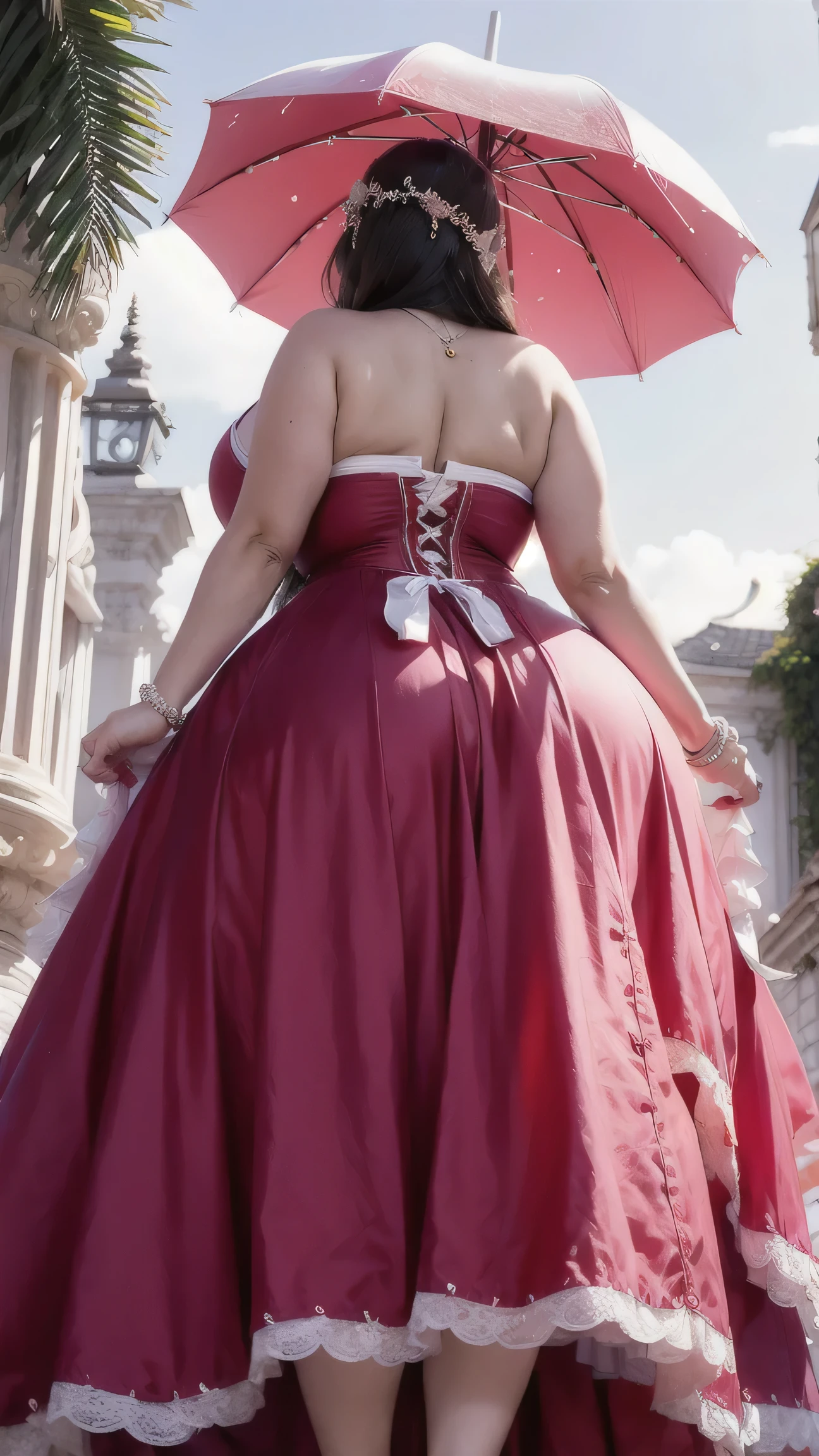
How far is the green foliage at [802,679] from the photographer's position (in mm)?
14156

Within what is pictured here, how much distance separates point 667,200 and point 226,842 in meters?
1.84

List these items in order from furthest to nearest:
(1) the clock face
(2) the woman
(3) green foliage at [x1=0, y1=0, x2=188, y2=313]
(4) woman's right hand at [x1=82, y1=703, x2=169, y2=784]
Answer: (1) the clock face → (3) green foliage at [x1=0, y1=0, x2=188, y2=313] → (4) woman's right hand at [x1=82, y1=703, x2=169, y2=784] → (2) the woman

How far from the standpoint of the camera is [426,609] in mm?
2254

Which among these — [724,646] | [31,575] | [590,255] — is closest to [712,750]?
[590,255]

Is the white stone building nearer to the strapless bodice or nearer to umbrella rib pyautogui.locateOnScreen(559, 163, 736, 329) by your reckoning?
umbrella rib pyautogui.locateOnScreen(559, 163, 736, 329)

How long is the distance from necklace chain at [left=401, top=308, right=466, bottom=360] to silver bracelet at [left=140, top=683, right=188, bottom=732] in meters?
0.77

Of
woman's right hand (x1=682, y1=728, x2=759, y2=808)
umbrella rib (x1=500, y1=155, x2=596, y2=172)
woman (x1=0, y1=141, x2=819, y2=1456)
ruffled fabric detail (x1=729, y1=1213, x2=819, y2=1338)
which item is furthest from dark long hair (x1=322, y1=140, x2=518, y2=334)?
ruffled fabric detail (x1=729, y1=1213, x2=819, y2=1338)

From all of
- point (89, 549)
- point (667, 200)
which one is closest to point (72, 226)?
point (89, 549)

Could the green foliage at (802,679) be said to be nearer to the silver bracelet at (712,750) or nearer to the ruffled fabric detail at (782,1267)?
the silver bracelet at (712,750)

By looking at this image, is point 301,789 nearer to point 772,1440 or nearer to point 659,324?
point 772,1440

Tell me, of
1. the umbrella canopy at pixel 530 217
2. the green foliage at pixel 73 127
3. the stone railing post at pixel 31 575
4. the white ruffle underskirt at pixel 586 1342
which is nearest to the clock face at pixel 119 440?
the stone railing post at pixel 31 575

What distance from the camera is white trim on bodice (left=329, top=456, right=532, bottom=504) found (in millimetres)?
2414

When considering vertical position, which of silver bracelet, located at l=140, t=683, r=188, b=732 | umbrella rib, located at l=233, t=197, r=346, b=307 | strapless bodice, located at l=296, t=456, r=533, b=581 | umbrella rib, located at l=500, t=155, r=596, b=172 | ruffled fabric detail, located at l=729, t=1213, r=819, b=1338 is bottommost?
ruffled fabric detail, located at l=729, t=1213, r=819, b=1338

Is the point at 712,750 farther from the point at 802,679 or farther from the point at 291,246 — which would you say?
the point at 802,679
